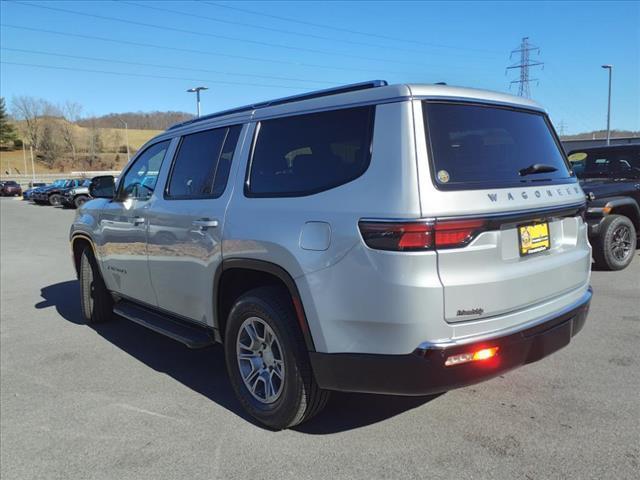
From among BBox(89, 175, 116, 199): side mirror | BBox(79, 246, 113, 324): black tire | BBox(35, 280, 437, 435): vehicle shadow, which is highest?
BBox(89, 175, 116, 199): side mirror

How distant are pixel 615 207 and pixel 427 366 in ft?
20.8

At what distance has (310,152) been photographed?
122 inches

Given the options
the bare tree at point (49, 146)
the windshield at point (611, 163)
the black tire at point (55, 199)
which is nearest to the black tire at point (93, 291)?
the windshield at point (611, 163)

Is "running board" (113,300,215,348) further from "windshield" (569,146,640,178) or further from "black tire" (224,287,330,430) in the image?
"windshield" (569,146,640,178)

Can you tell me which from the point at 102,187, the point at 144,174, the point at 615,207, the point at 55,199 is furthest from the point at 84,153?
the point at 615,207

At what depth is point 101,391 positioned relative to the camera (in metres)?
4.11

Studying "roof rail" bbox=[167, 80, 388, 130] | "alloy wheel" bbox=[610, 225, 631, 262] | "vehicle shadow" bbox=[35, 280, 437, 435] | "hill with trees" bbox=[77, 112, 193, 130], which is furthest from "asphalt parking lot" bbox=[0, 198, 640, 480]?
"hill with trees" bbox=[77, 112, 193, 130]

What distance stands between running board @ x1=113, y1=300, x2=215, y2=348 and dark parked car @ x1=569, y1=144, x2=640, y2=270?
5.51 meters

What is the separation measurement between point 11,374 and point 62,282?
4.31 metres

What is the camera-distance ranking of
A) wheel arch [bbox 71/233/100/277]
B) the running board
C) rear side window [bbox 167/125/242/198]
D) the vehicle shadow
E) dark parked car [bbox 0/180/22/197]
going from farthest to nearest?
1. dark parked car [bbox 0/180/22/197]
2. wheel arch [bbox 71/233/100/277]
3. the running board
4. rear side window [bbox 167/125/242/198]
5. the vehicle shadow

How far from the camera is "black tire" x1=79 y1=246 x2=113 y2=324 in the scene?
5.82 m

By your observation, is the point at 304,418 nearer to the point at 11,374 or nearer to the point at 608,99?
the point at 11,374

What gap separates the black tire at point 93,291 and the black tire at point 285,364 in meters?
3.03

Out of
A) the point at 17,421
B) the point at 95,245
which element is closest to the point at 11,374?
the point at 17,421
